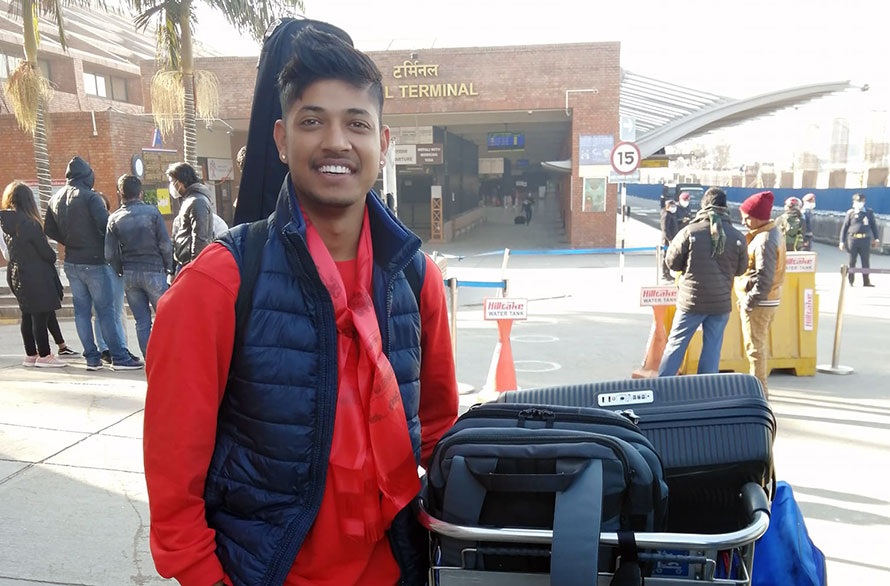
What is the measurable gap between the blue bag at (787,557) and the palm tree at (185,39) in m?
13.9

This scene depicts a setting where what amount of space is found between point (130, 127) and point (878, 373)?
741 inches

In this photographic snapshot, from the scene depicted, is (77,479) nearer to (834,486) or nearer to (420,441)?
(420,441)

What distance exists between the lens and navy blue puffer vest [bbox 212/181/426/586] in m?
1.46

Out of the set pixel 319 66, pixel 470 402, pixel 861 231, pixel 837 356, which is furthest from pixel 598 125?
pixel 319 66

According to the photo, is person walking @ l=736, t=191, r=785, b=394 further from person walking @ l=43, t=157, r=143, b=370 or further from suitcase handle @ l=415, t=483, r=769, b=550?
person walking @ l=43, t=157, r=143, b=370

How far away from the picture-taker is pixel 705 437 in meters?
1.74

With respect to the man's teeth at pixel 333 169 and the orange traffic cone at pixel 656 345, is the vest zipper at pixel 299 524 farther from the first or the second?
the orange traffic cone at pixel 656 345

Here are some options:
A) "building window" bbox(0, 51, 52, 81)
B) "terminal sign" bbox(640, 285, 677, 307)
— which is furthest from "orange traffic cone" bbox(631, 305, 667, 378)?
"building window" bbox(0, 51, 52, 81)

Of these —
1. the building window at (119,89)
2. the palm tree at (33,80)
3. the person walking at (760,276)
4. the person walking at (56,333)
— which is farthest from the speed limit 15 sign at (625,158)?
the building window at (119,89)

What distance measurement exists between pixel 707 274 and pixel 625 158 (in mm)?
8985

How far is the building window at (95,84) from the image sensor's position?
34062mm

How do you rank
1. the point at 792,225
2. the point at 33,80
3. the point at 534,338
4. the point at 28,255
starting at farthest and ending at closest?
the point at 33,80
the point at 792,225
the point at 534,338
the point at 28,255

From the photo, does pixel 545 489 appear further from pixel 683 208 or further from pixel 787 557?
pixel 683 208

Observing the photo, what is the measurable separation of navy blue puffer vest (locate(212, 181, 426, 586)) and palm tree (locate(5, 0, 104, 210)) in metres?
14.6
